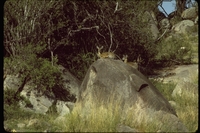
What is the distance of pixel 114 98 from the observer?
31.3 feet

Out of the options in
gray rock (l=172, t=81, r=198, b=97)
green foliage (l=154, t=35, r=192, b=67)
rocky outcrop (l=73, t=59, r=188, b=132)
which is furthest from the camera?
green foliage (l=154, t=35, r=192, b=67)

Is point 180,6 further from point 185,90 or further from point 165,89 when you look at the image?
point 185,90

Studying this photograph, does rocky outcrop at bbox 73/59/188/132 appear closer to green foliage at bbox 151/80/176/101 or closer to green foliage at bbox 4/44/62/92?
green foliage at bbox 4/44/62/92

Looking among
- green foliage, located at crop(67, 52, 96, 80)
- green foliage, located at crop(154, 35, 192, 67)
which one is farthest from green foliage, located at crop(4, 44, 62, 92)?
green foliage, located at crop(154, 35, 192, 67)

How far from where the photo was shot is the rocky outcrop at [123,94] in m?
8.80

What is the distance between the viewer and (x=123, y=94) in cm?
962

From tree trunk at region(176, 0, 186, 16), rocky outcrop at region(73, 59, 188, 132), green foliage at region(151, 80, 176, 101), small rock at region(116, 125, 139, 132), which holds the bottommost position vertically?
green foliage at region(151, 80, 176, 101)

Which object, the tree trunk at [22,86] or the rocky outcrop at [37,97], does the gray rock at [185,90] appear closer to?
the rocky outcrop at [37,97]

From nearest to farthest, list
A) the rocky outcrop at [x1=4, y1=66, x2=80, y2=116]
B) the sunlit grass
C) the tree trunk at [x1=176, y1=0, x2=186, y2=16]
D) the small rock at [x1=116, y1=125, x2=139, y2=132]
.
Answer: the small rock at [x1=116, y1=125, x2=139, y2=132] → the sunlit grass → the rocky outcrop at [x1=4, y1=66, x2=80, y2=116] → the tree trunk at [x1=176, y1=0, x2=186, y2=16]

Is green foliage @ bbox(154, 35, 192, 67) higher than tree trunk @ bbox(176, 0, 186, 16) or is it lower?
lower

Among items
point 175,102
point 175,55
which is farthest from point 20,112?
point 175,55

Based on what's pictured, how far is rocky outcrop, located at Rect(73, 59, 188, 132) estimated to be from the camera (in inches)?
346

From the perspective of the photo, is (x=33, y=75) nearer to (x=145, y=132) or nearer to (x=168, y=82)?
(x=145, y=132)

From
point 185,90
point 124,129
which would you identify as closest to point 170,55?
point 185,90
